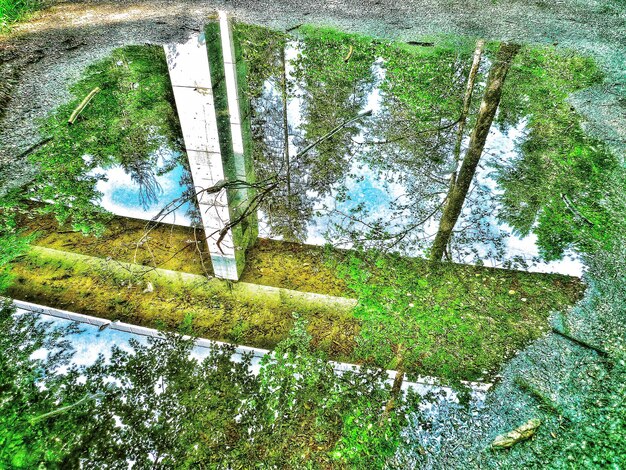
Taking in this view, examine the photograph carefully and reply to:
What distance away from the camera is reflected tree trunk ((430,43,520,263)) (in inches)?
94.8

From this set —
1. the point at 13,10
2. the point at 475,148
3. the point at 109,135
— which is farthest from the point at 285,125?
the point at 13,10

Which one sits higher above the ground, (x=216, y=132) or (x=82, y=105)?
(x=82, y=105)

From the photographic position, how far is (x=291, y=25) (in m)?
4.19

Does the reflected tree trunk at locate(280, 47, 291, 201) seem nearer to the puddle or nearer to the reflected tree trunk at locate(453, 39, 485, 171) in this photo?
the puddle

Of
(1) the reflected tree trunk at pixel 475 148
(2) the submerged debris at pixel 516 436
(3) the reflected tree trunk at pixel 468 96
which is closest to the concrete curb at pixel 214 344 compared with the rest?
(2) the submerged debris at pixel 516 436

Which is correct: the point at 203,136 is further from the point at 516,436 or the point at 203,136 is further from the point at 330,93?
the point at 516,436

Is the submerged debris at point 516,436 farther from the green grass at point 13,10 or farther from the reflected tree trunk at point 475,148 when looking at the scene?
the green grass at point 13,10

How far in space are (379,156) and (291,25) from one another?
7.71 ft

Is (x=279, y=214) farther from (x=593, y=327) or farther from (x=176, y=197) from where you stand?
(x=593, y=327)

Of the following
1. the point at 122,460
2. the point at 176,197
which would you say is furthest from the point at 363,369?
the point at 176,197

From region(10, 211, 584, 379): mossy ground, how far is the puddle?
0.54 feet

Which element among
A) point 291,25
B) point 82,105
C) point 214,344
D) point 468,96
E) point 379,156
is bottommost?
point 214,344

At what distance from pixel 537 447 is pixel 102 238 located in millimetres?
2643

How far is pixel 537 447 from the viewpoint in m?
1.49
